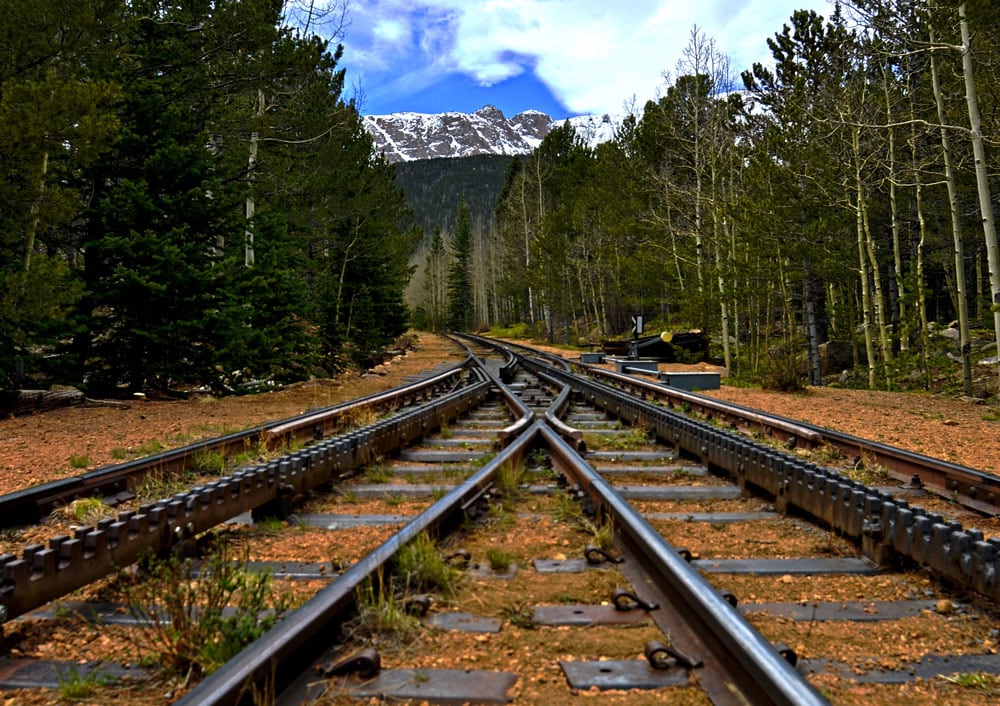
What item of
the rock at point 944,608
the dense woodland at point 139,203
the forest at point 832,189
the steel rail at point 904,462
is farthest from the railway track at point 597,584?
the forest at point 832,189

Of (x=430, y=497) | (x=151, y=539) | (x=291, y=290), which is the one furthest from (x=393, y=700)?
(x=291, y=290)

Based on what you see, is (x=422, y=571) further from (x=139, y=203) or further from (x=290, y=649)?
(x=139, y=203)

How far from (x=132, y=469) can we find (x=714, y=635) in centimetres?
419

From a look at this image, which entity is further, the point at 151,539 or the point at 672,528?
the point at 672,528

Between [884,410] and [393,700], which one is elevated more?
[393,700]

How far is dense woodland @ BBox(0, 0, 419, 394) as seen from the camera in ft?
25.9

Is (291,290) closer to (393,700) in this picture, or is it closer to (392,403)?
(392,403)

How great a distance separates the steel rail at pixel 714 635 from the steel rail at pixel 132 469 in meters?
3.59

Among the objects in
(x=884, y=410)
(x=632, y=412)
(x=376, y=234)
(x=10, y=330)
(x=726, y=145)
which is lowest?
(x=884, y=410)

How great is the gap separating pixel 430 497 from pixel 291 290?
1036 centimetres

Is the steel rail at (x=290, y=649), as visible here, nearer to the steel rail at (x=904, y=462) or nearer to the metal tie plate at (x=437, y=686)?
the metal tie plate at (x=437, y=686)

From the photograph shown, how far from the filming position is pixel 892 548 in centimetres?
277

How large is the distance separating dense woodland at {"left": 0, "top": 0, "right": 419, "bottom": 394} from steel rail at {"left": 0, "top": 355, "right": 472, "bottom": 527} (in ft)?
13.9

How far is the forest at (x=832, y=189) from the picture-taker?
12789 mm
